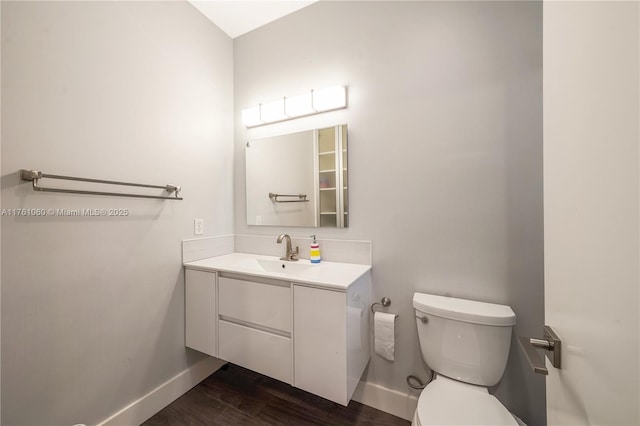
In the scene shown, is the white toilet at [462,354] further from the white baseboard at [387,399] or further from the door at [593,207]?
the door at [593,207]

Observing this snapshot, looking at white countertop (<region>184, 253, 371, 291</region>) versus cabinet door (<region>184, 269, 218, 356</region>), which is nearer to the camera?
white countertop (<region>184, 253, 371, 291</region>)

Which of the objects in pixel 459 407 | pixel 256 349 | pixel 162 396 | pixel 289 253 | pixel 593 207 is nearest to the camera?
pixel 593 207

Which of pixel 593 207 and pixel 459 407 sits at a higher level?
pixel 593 207

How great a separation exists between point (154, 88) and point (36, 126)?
0.64 metres

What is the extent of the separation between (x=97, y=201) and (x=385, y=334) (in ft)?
5.62

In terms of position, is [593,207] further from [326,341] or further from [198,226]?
[198,226]

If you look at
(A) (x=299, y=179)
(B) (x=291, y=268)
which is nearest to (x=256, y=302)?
(B) (x=291, y=268)

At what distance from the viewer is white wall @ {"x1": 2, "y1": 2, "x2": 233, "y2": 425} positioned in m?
1.01

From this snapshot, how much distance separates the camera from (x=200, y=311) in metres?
1.60

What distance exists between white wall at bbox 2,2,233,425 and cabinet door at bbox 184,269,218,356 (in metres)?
0.06

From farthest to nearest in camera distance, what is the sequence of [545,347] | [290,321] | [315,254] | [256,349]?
[315,254], [256,349], [290,321], [545,347]

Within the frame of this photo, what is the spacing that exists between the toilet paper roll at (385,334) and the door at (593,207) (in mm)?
846

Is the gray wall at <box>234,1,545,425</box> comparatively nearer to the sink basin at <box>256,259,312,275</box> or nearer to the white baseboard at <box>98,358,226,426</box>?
the sink basin at <box>256,259,312,275</box>

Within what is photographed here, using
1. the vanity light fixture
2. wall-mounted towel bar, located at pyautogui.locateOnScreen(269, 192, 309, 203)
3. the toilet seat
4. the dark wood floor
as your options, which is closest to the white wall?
the dark wood floor
